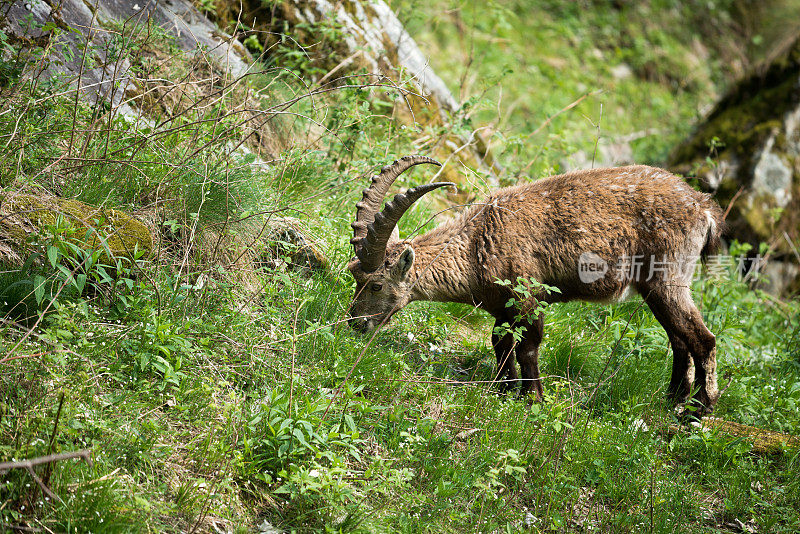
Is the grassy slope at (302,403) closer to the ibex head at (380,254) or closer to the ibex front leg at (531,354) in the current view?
the ibex head at (380,254)

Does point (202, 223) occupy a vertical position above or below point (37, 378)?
above

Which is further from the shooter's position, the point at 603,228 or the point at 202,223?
the point at 603,228

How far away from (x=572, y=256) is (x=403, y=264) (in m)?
1.46

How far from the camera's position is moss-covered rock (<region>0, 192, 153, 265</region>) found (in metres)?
4.25

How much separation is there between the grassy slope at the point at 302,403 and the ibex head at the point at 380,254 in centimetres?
22

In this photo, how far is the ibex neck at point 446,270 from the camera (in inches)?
232

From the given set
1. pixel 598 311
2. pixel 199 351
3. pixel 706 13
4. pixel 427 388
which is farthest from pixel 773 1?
pixel 199 351

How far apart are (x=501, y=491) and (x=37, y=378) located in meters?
2.88

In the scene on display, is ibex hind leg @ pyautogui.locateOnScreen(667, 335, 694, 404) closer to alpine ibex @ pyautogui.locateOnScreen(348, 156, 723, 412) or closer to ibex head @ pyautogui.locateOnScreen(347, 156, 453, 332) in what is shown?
alpine ibex @ pyautogui.locateOnScreen(348, 156, 723, 412)

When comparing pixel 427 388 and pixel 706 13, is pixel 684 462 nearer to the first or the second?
pixel 427 388

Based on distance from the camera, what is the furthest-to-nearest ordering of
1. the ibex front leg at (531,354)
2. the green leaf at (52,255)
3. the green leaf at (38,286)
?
1. the ibex front leg at (531,354)
2. the green leaf at (38,286)
3. the green leaf at (52,255)

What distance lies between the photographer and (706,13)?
17938mm

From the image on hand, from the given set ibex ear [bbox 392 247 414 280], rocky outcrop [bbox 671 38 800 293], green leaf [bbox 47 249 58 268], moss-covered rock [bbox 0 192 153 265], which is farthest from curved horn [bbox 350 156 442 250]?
rocky outcrop [bbox 671 38 800 293]

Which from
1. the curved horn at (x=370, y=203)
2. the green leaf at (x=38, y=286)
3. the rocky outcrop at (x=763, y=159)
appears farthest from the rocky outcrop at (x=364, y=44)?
the green leaf at (x=38, y=286)
